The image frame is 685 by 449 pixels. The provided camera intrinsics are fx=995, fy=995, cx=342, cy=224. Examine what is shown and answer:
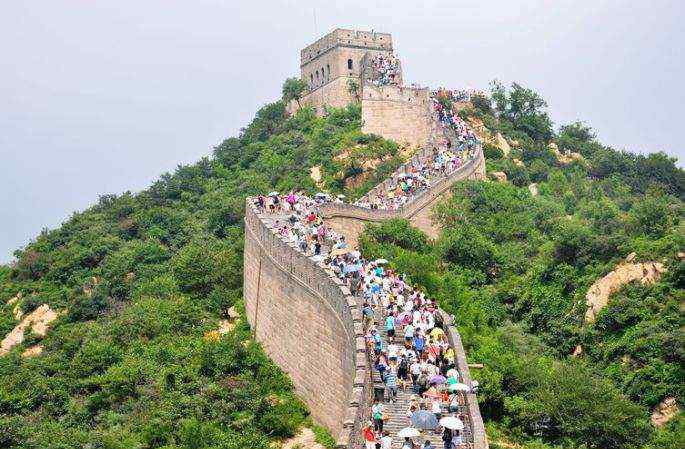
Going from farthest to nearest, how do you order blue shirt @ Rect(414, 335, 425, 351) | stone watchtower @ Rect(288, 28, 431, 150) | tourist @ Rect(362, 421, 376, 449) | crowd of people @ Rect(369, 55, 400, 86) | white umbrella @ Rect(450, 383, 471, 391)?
crowd of people @ Rect(369, 55, 400, 86) → stone watchtower @ Rect(288, 28, 431, 150) → blue shirt @ Rect(414, 335, 425, 351) → white umbrella @ Rect(450, 383, 471, 391) → tourist @ Rect(362, 421, 376, 449)

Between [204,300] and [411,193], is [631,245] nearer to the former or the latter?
[411,193]

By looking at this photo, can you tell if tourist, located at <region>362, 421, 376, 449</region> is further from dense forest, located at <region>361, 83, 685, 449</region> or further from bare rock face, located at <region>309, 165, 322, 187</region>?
bare rock face, located at <region>309, 165, 322, 187</region>

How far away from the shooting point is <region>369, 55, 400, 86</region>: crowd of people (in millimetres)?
51969

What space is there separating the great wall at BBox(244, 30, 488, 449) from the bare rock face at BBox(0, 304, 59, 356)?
1227 centimetres

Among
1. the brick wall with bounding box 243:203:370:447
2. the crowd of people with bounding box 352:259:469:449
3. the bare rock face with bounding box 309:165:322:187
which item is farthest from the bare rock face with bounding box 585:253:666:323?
the bare rock face with bounding box 309:165:322:187

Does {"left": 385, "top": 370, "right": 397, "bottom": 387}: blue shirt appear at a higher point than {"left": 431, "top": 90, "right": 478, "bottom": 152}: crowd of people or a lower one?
lower

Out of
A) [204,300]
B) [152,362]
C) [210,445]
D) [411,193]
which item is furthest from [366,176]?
[210,445]

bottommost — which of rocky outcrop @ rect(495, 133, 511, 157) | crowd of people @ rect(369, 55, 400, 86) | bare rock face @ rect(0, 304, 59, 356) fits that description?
bare rock face @ rect(0, 304, 59, 356)

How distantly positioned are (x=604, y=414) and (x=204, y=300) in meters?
15.2

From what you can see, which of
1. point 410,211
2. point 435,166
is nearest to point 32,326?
point 410,211

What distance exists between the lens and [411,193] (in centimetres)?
3934

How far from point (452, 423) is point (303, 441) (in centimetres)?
766

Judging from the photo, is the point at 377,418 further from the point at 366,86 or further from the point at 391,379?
the point at 366,86

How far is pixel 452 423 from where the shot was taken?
17188mm
